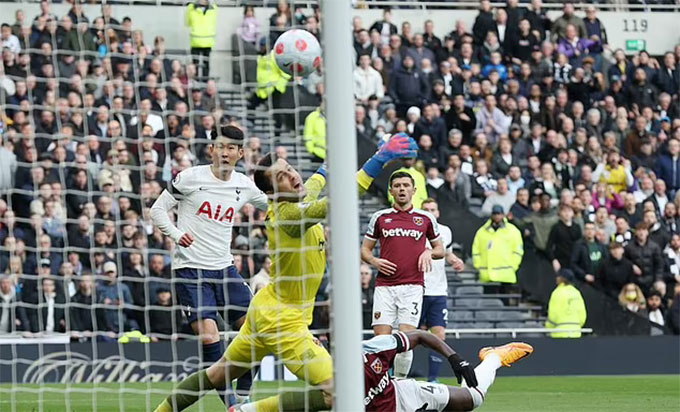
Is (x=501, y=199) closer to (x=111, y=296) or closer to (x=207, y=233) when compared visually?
(x=111, y=296)

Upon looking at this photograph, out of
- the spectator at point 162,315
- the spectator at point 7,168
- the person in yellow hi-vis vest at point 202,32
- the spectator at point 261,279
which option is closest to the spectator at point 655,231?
the spectator at point 261,279

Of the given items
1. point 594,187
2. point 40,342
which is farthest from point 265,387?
point 594,187

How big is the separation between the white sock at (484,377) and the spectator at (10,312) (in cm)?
659

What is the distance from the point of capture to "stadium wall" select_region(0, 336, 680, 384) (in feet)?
54.4

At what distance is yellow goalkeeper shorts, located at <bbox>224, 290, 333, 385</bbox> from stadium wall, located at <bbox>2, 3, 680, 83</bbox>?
7.12m

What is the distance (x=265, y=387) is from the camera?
16.2 meters

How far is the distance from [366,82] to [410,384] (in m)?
13.0

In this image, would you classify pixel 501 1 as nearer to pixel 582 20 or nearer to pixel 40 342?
pixel 582 20

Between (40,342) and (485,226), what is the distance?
6923mm

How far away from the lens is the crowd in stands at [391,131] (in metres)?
14.7

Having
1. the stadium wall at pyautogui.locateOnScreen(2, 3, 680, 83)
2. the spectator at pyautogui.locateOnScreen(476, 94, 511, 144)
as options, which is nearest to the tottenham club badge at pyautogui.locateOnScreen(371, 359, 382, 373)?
the stadium wall at pyautogui.locateOnScreen(2, 3, 680, 83)

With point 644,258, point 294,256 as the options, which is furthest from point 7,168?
point 644,258

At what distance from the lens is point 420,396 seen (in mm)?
9641

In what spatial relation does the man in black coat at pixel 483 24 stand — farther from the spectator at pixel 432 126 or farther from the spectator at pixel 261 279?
the spectator at pixel 261 279
